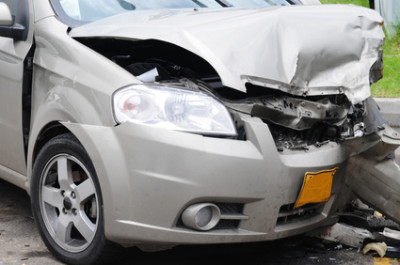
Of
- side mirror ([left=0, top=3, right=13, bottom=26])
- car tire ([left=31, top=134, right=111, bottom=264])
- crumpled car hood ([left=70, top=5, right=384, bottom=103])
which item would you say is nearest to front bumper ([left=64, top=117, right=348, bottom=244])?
car tire ([left=31, top=134, right=111, bottom=264])

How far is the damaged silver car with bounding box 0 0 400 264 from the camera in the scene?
2.91 metres

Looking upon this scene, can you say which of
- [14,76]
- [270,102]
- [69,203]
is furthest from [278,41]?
[14,76]

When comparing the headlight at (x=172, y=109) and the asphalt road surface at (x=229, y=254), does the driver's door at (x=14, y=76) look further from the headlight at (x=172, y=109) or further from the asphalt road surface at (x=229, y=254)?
the headlight at (x=172, y=109)

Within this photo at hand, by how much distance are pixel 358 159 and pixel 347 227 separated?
1.69ft

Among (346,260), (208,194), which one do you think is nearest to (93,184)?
(208,194)

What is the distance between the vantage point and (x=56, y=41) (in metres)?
3.41

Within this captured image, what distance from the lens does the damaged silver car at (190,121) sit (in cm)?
291

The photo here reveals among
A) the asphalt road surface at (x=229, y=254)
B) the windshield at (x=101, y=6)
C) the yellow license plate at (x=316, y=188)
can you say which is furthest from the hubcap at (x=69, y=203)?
the yellow license plate at (x=316, y=188)

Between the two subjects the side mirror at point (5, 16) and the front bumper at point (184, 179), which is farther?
the side mirror at point (5, 16)

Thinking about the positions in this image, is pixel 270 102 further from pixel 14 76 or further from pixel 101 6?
pixel 14 76

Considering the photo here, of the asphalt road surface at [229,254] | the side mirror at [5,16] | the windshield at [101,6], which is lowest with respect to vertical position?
the asphalt road surface at [229,254]

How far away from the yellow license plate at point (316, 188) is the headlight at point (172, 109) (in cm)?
41

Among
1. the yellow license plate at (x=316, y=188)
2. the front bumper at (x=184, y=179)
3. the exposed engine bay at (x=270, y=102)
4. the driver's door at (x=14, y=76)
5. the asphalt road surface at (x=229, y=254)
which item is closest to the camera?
the front bumper at (x=184, y=179)

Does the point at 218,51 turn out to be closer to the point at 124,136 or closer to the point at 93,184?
the point at 124,136
